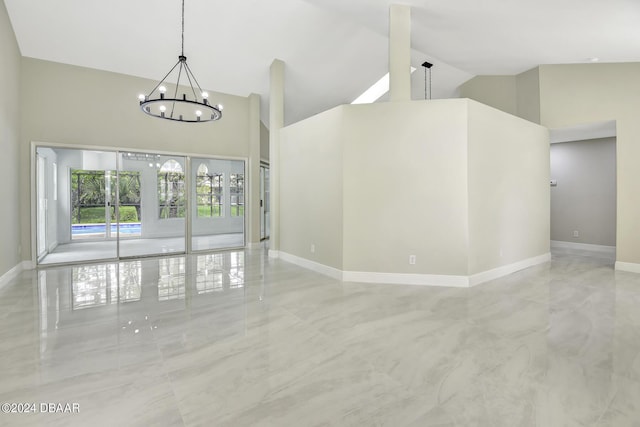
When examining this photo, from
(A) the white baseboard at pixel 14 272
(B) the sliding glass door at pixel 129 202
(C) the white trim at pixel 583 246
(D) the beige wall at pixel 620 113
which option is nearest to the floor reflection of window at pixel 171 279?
(B) the sliding glass door at pixel 129 202

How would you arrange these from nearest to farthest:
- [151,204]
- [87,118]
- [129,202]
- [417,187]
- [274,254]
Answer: [417,187], [87,118], [274,254], [129,202], [151,204]

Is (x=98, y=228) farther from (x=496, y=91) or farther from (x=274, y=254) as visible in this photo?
(x=496, y=91)

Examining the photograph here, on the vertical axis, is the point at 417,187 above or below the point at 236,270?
above

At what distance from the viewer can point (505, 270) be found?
5113mm

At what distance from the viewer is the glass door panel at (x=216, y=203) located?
294 inches

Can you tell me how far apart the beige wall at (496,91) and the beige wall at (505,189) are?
1.14m

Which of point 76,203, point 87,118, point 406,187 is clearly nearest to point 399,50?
point 406,187

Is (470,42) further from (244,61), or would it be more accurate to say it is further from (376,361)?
(376,361)

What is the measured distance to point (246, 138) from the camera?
7758 mm

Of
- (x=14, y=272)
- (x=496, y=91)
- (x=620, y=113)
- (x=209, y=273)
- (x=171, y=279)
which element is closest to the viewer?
(x=171, y=279)

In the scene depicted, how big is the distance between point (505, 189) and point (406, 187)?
184cm

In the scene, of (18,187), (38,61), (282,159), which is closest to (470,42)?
(282,159)

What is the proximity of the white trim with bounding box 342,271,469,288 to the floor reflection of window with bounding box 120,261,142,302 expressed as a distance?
2.81m

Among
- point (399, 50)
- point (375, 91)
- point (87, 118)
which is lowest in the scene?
point (87, 118)
